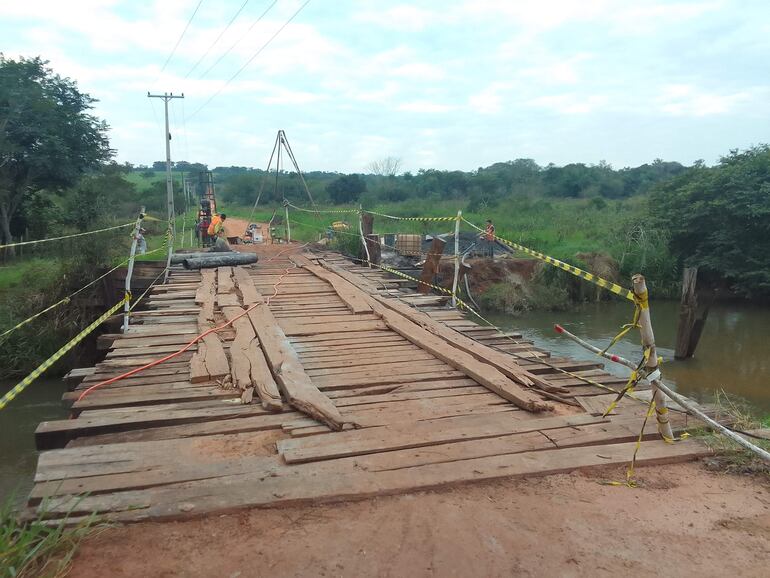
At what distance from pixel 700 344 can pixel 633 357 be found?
9.49ft

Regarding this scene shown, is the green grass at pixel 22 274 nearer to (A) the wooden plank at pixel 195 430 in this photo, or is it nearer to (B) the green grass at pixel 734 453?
(A) the wooden plank at pixel 195 430

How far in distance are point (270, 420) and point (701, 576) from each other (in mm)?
2277

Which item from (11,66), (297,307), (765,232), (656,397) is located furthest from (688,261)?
(11,66)

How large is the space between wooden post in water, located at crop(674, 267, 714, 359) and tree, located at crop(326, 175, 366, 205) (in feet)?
126

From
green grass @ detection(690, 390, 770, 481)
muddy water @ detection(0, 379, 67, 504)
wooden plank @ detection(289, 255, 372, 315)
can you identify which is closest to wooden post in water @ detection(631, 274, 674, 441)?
green grass @ detection(690, 390, 770, 481)

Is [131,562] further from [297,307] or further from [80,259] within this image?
[80,259]

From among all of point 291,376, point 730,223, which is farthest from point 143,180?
point 291,376

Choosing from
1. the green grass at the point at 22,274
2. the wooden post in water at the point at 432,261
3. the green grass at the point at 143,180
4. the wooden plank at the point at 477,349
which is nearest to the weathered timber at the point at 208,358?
the wooden plank at the point at 477,349

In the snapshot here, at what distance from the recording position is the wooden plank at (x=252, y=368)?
3.75 meters

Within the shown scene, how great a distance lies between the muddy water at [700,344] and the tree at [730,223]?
1445mm

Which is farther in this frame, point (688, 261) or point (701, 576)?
point (688, 261)

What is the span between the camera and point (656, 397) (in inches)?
127

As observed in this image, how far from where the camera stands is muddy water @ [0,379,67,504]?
28.4 ft

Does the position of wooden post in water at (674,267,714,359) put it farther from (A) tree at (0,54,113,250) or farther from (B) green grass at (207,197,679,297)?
(A) tree at (0,54,113,250)
